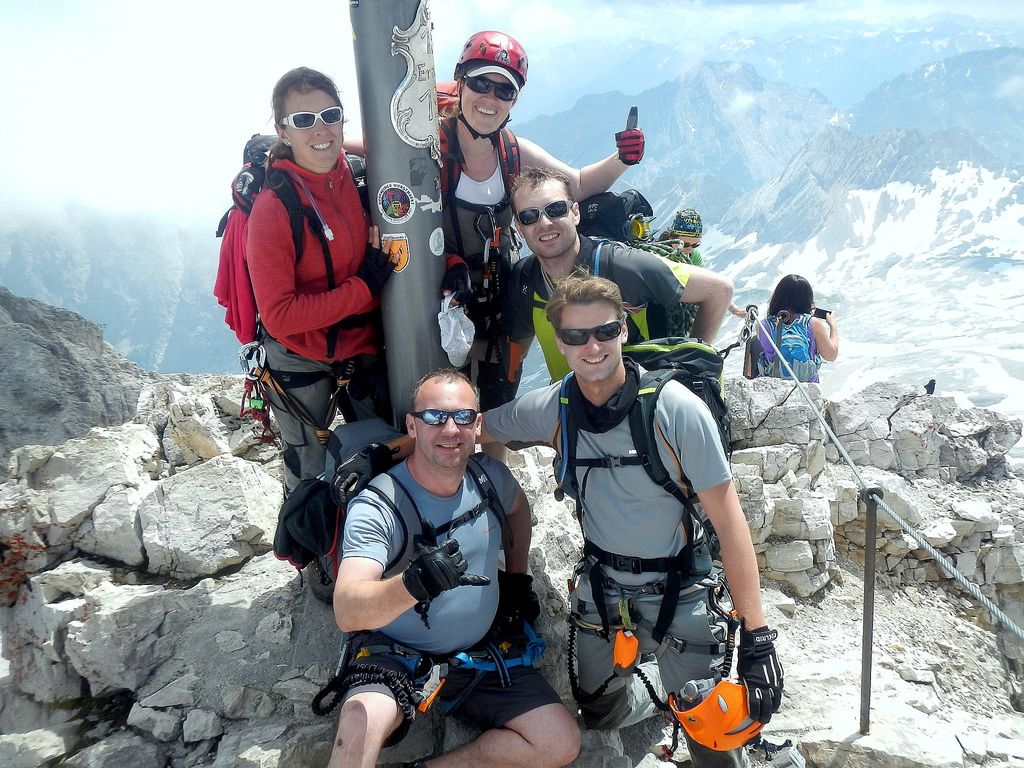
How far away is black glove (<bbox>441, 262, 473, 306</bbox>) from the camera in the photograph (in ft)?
18.7

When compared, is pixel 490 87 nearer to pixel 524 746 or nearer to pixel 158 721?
pixel 524 746

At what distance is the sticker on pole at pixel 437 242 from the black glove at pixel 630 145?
1.93 meters

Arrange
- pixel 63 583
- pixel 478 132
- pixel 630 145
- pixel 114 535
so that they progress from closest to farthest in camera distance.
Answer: pixel 478 132 < pixel 630 145 < pixel 63 583 < pixel 114 535

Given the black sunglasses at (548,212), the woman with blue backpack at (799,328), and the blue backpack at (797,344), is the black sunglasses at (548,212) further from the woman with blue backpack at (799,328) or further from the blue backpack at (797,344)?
the woman with blue backpack at (799,328)

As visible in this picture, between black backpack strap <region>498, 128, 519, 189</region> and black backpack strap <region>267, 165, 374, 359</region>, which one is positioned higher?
black backpack strap <region>498, 128, 519, 189</region>

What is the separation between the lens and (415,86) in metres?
5.33

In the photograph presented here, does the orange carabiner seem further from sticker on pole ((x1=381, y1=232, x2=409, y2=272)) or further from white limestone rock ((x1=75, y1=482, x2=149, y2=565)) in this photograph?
white limestone rock ((x1=75, y1=482, x2=149, y2=565))

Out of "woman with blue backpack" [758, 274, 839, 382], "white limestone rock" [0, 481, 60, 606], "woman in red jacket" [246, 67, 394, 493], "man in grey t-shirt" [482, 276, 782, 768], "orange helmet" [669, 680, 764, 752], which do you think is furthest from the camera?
"woman with blue backpack" [758, 274, 839, 382]

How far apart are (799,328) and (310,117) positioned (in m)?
8.26

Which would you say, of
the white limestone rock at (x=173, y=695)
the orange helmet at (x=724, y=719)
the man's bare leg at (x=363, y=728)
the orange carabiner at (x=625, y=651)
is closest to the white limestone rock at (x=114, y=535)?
the white limestone rock at (x=173, y=695)

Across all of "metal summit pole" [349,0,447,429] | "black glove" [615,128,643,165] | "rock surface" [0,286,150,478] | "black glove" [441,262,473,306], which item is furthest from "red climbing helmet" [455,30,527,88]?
"rock surface" [0,286,150,478]

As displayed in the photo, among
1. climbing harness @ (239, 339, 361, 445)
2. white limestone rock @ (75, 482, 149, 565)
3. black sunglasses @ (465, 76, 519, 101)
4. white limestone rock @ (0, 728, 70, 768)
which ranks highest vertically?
black sunglasses @ (465, 76, 519, 101)

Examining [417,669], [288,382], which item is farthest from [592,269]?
[417,669]

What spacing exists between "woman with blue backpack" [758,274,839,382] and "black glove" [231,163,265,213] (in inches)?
308
